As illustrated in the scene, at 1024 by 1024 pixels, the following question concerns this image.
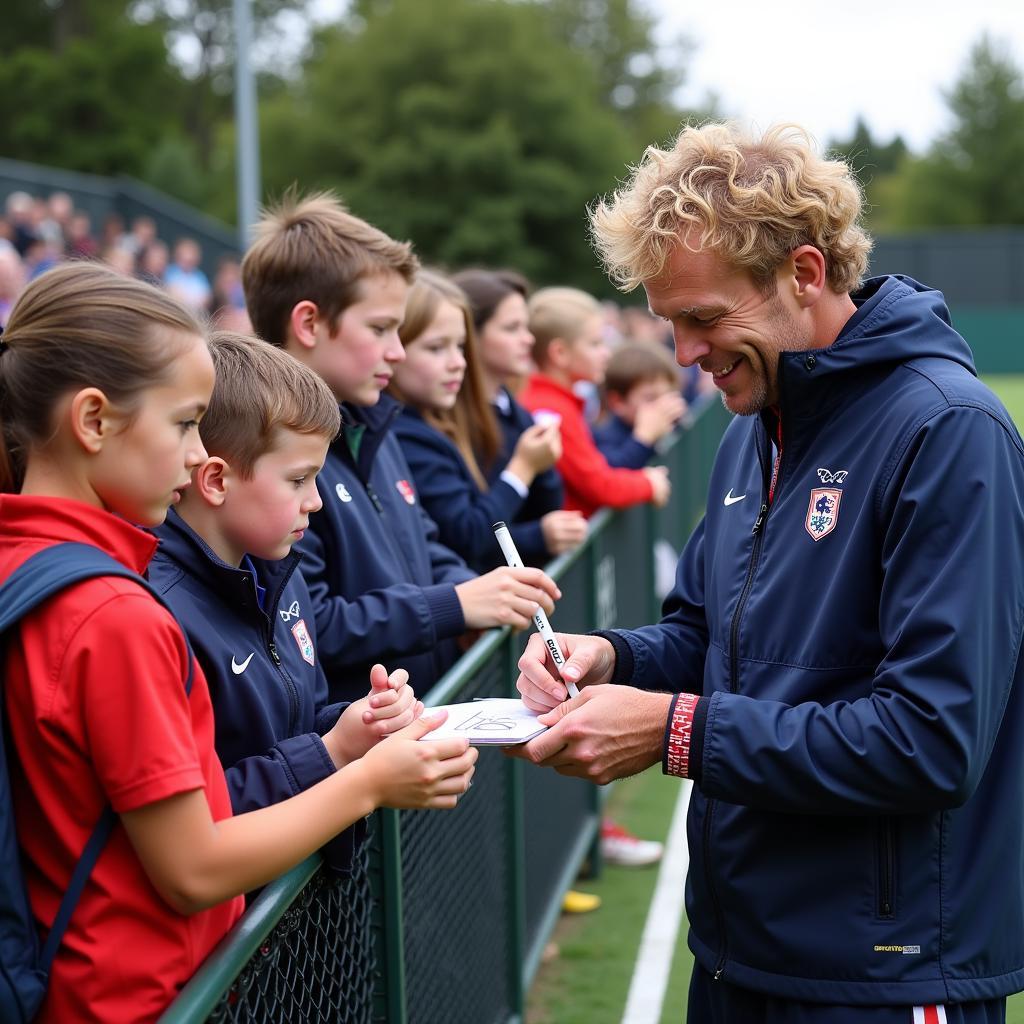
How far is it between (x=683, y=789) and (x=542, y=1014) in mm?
2595

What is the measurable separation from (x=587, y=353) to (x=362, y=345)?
329cm

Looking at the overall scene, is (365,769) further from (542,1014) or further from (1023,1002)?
(1023,1002)

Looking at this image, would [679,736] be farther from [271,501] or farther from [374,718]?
[271,501]

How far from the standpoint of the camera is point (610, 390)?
7875 millimetres

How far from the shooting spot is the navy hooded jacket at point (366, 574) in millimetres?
3357

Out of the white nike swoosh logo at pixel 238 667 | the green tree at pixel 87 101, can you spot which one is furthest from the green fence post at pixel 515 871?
the green tree at pixel 87 101

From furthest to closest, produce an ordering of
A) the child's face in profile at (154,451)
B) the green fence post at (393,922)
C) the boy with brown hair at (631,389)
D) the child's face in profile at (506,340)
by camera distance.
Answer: the boy with brown hair at (631,389)
the child's face in profile at (506,340)
the green fence post at (393,922)
the child's face in profile at (154,451)

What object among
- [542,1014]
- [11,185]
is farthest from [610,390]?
[11,185]

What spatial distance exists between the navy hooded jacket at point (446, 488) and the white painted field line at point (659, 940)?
130 cm

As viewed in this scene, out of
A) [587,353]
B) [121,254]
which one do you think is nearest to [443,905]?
[587,353]

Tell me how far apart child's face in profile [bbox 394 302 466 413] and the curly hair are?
77.0 inches

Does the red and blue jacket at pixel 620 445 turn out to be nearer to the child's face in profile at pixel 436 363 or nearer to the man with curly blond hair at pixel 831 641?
the child's face in profile at pixel 436 363

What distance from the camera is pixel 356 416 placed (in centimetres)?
363

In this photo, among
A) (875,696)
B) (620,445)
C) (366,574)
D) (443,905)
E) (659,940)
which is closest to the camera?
(875,696)
